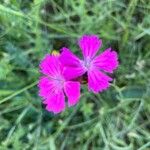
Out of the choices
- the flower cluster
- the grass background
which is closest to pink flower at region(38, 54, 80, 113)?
the flower cluster

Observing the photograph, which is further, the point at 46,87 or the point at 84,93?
the point at 84,93

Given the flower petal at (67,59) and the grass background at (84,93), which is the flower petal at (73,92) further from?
the grass background at (84,93)

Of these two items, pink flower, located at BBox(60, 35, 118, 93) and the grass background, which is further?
the grass background

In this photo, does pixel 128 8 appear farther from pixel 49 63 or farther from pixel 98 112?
pixel 49 63

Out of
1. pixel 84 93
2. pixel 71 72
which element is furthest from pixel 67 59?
pixel 84 93

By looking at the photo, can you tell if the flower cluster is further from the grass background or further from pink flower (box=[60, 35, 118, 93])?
the grass background

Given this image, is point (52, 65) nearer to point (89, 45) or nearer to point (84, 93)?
point (89, 45)

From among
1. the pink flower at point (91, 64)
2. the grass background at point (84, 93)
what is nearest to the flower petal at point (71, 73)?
the pink flower at point (91, 64)
